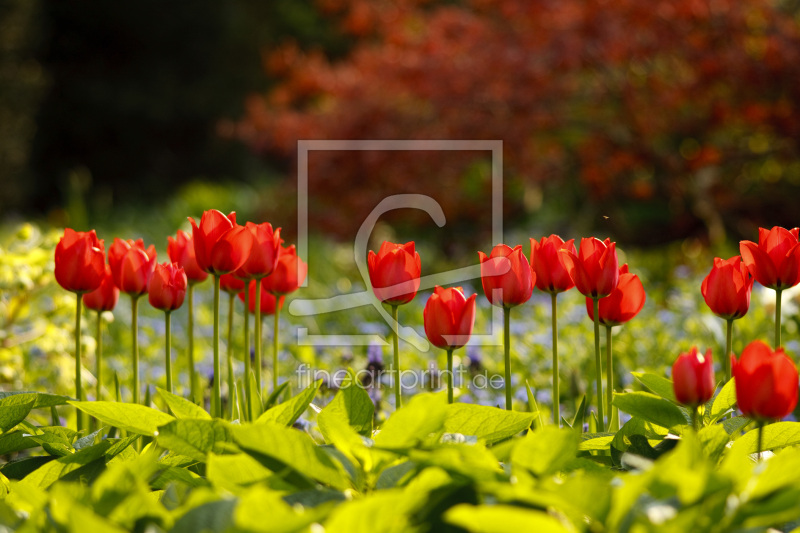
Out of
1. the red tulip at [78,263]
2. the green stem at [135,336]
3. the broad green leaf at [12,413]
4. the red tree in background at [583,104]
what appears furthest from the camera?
the red tree in background at [583,104]

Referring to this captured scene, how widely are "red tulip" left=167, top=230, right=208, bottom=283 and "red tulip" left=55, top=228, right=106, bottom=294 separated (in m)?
0.15

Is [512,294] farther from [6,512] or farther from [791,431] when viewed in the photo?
[6,512]

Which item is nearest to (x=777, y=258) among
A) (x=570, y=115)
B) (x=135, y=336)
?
(x=135, y=336)

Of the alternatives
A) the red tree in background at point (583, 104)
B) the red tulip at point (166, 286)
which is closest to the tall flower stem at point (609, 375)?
the red tulip at point (166, 286)

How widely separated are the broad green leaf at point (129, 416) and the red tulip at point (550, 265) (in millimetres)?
724

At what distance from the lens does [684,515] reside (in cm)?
86

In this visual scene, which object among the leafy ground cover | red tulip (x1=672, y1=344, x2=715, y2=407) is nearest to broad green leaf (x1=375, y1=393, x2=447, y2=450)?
the leafy ground cover

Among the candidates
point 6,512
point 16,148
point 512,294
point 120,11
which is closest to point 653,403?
point 512,294

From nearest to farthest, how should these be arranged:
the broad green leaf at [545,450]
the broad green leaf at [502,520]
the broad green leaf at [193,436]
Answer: the broad green leaf at [502,520], the broad green leaf at [545,450], the broad green leaf at [193,436]

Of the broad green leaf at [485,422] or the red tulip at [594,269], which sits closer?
the broad green leaf at [485,422]

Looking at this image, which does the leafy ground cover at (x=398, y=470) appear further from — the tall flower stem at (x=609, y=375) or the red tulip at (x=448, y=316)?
the red tulip at (x=448, y=316)

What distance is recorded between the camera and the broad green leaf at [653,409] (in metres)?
1.31

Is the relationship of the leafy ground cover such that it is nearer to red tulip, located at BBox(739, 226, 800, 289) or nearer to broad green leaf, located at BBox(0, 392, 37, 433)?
broad green leaf, located at BBox(0, 392, 37, 433)

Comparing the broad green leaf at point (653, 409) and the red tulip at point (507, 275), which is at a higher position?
the red tulip at point (507, 275)
